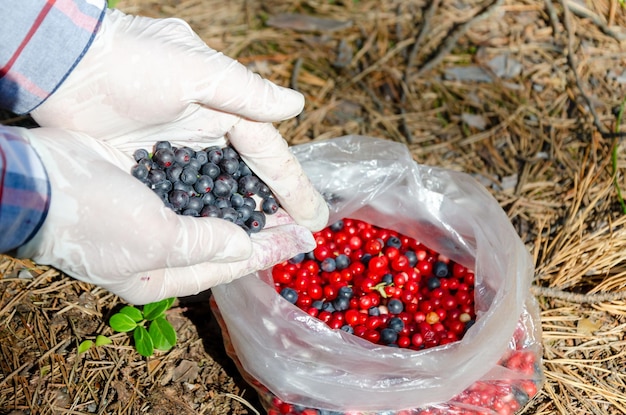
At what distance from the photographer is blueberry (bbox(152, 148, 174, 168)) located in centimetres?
229

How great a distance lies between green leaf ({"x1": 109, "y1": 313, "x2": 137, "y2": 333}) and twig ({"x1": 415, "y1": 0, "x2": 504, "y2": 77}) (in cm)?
209

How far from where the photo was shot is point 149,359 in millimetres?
2629

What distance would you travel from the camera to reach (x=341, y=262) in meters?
2.74

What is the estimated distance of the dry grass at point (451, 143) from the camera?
2547 millimetres

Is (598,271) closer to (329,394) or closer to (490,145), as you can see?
(490,145)

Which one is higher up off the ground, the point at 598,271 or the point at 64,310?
the point at 64,310

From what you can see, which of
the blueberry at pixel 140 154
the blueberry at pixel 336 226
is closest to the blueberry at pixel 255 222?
the blueberry at pixel 140 154

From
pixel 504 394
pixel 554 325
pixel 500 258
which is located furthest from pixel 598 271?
pixel 504 394

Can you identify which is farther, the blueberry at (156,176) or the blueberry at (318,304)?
the blueberry at (318,304)

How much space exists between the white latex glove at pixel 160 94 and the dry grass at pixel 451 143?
2.86ft

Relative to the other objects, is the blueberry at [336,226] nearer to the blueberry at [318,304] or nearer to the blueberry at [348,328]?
the blueberry at [318,304]

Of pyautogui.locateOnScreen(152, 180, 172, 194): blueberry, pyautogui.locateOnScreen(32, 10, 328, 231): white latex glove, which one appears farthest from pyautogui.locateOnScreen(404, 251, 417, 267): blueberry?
pyautogui.locateOnScreen(152, 180, 172, 194): blueberry

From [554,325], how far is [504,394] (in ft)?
1.88

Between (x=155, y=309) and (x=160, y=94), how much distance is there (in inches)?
35.5
